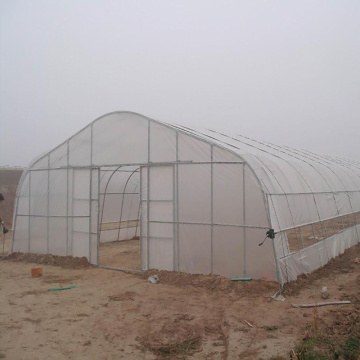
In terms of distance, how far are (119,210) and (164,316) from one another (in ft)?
38.0

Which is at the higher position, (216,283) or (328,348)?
(216,283)

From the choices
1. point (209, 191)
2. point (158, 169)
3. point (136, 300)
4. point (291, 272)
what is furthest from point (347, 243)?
point (136, 300)

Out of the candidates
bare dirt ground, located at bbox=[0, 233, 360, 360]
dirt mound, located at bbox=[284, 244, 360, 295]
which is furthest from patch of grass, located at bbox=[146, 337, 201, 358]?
dirt mound, located at bbox=[284, 244, 360, 295]

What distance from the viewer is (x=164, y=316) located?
327 inches

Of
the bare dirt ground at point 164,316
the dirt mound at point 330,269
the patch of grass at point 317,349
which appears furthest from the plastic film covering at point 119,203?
the patch of grass at point 317,349

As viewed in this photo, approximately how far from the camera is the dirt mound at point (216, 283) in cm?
975

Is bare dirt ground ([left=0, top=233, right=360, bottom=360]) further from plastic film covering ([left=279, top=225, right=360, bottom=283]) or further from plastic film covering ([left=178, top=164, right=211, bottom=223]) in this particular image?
plastic film covering ([left=178, top=164, right=211, bottom=223])

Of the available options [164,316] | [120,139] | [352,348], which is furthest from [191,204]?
[352,348]

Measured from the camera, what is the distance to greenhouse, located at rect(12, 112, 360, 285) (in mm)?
10500

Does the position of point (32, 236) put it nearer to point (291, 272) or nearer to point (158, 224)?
point (158, 224)

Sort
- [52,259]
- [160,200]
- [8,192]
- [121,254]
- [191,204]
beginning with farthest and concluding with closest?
[8,192]
[121,254]
[52,259]
[160,200]
[191,204]

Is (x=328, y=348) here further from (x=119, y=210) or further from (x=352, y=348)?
(x=119, y=210)

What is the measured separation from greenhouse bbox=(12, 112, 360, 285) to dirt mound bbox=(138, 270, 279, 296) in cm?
25

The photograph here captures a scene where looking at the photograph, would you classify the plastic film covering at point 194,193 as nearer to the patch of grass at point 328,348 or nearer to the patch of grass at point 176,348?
the patch of grass at point 176,348
